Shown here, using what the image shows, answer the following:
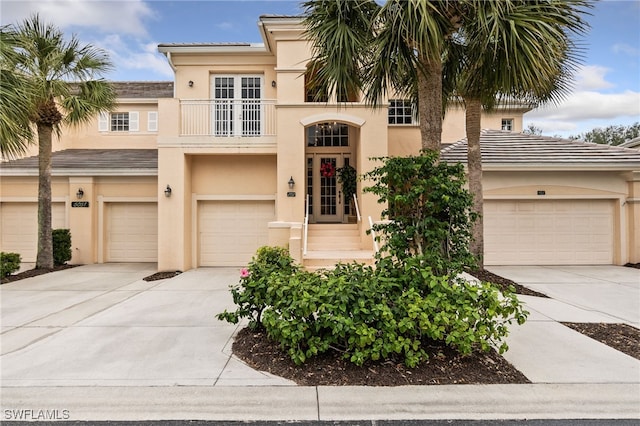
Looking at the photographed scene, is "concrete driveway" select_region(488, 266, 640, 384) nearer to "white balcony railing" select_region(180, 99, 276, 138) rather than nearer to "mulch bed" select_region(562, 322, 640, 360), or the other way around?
"mulch bed" select_region(562, 322, 640, 360)

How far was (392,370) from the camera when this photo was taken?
3893mm

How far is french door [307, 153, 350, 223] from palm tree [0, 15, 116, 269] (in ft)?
24.0

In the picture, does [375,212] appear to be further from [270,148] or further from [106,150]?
[106,150]

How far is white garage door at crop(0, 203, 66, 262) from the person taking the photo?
12.6 m

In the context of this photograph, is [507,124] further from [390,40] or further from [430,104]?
[390,40]

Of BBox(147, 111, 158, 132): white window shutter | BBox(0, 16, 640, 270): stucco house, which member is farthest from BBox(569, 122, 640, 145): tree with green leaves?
BBox(147, 111, 158, 132): white window shutter

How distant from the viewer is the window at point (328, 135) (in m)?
13.1

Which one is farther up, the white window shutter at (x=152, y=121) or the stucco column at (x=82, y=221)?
the white window shutter at (x=152, y=121)

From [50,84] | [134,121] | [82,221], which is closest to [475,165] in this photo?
[50,84]

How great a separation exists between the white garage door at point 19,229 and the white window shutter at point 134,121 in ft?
18.9

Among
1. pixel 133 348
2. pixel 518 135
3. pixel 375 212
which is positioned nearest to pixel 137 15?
pixel 375 212

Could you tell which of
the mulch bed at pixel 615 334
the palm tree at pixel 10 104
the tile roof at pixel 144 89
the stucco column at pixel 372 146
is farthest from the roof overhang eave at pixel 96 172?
the mulch bed at pixel 615 334

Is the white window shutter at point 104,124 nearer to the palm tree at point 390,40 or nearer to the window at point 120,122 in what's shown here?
the window at point 120,122

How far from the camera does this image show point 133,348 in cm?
475
